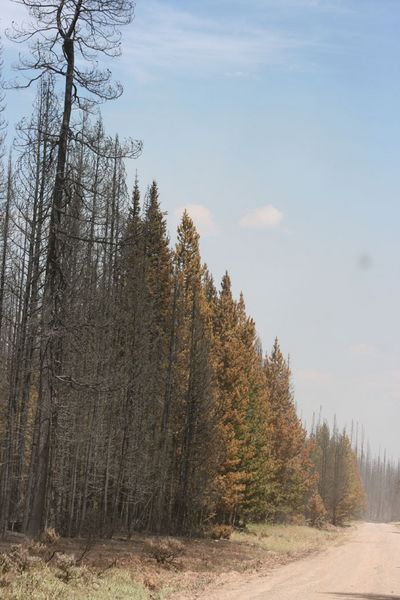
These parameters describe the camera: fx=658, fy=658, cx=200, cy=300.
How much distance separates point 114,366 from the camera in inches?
996

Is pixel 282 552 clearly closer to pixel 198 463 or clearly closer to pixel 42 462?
pixel 198 463

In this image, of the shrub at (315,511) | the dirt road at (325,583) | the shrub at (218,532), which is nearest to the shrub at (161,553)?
the dirt road at (325,583)

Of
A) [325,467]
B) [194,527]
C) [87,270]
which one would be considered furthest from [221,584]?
[325,467]

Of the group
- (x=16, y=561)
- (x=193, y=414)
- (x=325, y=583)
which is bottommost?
(x=325, y=583)

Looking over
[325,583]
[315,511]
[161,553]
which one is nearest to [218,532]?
[161,553]

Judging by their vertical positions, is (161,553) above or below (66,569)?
below

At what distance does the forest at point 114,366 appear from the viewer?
1492 cm

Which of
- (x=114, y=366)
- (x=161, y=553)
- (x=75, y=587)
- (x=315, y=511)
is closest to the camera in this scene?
(x=75, y=587)

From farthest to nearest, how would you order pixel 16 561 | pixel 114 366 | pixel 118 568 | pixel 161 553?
1. pixel 114 366
2. pixel 161 553
3. pixel 118 568
4. pixel 16 561

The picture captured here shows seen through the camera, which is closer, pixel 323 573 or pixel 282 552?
pixel 323 573

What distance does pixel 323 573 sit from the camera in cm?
1864

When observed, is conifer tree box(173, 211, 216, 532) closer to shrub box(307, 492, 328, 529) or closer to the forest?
the forest

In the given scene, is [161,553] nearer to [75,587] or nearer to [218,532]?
[75,587]

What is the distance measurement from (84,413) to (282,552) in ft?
36.3
